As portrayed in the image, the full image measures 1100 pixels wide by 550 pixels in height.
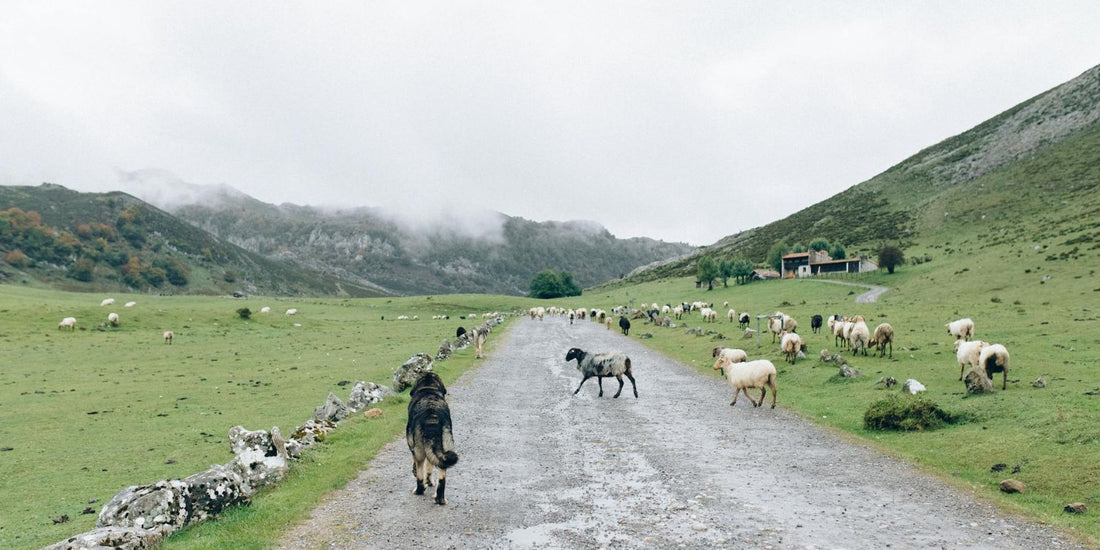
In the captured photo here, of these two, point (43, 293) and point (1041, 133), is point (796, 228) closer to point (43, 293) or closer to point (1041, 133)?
point (1041, 133)

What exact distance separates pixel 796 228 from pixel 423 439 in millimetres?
206919

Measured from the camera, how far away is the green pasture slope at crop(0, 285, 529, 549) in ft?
44.8

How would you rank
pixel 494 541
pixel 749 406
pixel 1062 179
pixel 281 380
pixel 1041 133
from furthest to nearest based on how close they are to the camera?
pixel 1041 133 → pixel 1062 179 → pixel 281 380 → pixel 749 406 → pixel 494 541

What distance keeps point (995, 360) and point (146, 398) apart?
33.9 m

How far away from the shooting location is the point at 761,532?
9516mm

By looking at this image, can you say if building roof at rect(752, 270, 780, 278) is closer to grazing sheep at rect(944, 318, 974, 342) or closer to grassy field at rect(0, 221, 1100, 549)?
grassy field at rect(0, 221, 1100, 549)

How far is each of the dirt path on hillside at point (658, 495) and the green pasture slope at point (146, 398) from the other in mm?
2104

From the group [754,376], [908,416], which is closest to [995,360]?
[908,416]

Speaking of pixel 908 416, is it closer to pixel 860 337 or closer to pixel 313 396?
pixel 860 337

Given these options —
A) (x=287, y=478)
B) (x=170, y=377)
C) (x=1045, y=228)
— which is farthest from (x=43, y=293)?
(x=1045, y=228)

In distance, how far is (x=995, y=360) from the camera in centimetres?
2064

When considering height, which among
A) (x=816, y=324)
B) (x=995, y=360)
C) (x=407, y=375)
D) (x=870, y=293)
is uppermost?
(x=870, y=293)

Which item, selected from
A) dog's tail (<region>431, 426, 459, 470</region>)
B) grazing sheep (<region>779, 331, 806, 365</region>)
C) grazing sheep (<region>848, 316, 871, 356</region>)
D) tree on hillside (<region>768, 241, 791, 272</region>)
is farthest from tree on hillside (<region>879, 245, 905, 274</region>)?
dog's tail (<region>431, 426, 459, 470</region>)

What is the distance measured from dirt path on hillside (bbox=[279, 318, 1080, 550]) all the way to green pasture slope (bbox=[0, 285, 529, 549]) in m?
2.10
